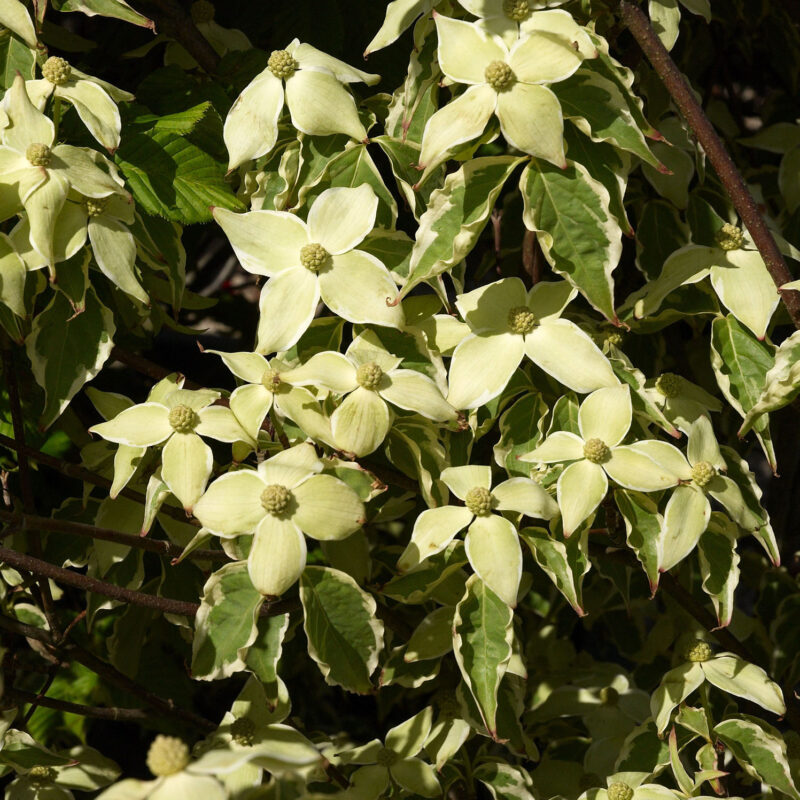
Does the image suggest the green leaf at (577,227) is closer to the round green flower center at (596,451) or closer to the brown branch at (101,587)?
the round green flower center at (596,451)

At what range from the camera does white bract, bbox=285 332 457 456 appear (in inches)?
37.1

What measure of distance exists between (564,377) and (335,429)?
0.80 feet

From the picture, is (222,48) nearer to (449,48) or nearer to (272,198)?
(272,198)

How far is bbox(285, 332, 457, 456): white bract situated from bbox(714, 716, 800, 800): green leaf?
525mm

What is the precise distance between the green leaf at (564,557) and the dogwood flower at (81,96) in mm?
620

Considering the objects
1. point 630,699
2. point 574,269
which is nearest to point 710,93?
point 574,269

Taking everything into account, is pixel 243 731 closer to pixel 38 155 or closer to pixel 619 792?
pixel 619 792

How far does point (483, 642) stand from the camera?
984 millimetres

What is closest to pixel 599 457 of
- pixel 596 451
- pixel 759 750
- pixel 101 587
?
pixel 596 451

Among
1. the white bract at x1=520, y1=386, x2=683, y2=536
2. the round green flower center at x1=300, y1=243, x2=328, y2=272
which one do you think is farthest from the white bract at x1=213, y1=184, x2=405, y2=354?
the white bract at x1=520, y1=386, x2=683, y2=536

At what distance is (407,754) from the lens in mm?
1112

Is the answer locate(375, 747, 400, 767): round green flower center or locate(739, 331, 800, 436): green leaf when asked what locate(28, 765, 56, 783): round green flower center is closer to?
locate(375, 747, 400, 767): round green flower center

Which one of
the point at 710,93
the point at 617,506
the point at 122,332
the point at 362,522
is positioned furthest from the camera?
the point at 710,93

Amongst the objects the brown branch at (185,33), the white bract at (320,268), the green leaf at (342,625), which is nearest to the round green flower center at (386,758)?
the green leaf at (342,625)
